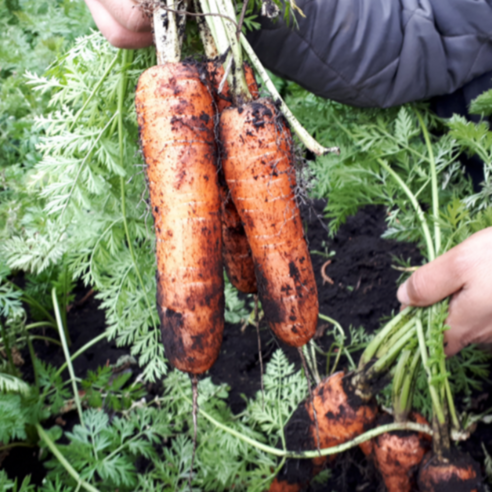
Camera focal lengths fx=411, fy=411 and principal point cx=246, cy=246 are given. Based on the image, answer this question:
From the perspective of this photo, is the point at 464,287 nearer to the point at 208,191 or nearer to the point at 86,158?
the point at 208,191

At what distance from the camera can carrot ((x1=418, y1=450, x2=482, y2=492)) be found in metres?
1.29

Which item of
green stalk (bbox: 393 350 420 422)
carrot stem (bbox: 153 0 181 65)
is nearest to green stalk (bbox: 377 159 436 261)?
green stalk (bbox: 393 350 420 422)

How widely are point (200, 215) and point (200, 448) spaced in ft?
3.61

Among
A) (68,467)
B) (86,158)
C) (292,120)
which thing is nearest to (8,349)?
(68,467)

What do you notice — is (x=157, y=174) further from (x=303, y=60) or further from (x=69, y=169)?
(x=303, y=60)

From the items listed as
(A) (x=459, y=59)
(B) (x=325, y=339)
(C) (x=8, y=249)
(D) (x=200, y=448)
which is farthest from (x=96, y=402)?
(A) (x=459, y=59)

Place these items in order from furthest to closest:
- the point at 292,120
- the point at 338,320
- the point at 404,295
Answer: the point at 338,320
the point at 404,295
the point at 292,120

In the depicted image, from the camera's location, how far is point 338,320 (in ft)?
7.18

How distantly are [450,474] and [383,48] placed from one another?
1387 mm

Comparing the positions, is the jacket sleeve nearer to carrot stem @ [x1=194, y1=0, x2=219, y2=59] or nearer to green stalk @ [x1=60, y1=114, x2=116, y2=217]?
carrot stem @ [x1=194, y1=0, x2=219, y2=59]

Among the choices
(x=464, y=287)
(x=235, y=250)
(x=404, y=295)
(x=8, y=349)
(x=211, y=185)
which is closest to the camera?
(x=211, y=185)

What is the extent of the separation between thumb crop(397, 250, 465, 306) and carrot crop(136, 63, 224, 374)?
660mm

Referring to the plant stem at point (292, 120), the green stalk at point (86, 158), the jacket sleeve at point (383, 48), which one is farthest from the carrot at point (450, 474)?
the green stalk at point (86, 158)

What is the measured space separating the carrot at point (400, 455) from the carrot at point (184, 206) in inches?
29.4
